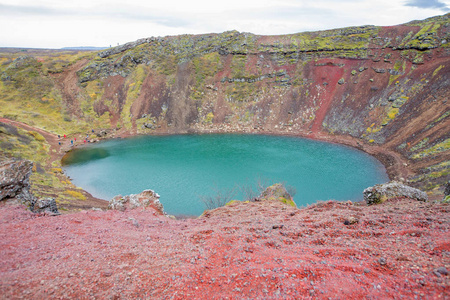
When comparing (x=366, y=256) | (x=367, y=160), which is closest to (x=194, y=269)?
(x=366, y=256)

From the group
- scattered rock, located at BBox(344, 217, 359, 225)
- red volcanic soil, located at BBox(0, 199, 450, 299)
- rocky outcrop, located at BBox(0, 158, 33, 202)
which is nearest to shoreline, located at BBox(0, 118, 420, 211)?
rocky outcrop, located at BBox(0, 158, 33, 202)

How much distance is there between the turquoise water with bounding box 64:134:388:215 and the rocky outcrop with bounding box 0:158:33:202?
15.7m

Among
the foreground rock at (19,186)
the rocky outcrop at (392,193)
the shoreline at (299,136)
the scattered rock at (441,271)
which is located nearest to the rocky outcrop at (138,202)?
the foreground rock at (19,186)

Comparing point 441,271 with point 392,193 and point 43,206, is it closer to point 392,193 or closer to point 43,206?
point 392,193

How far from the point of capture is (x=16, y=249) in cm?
1173

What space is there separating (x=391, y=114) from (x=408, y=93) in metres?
6.45

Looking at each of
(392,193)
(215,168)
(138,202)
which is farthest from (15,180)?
(215,168)

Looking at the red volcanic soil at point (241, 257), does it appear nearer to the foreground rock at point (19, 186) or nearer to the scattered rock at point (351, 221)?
the scattered rock at point (351, 221)

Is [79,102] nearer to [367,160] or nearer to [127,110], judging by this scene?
[127,110]

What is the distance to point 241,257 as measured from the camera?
33.7 feet

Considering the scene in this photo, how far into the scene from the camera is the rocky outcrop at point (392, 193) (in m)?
17.6

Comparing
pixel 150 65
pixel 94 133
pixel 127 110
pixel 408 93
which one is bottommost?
pixel 94 133

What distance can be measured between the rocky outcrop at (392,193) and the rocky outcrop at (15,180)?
25.9 metres

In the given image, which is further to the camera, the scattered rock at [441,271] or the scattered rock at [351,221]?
the scattered rock at [351,221]
